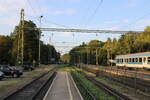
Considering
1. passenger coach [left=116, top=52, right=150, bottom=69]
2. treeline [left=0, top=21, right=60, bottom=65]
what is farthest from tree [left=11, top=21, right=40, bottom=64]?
passenger coach [left=116, top=52, right=150, bottom=69]

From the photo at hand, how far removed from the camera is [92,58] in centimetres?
12475

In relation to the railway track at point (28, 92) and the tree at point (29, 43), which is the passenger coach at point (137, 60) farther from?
the tree at point (29, 43)

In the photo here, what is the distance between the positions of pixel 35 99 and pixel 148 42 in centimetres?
7655

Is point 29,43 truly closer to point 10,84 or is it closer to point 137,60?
point 137,60

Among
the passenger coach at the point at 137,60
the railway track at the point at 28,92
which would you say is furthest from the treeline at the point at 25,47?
the railway track at the point at 28,92

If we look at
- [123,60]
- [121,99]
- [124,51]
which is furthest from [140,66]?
[124,51]

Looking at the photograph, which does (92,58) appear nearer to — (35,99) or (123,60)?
(123,60)

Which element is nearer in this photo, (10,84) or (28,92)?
(28,92)

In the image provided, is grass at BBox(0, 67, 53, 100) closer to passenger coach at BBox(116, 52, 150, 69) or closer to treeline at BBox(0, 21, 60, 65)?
passenger coach at BBox(116, 52, 150, 69)

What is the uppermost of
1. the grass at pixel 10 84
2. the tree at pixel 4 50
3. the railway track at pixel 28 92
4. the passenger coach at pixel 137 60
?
the tree at pixel 4 50

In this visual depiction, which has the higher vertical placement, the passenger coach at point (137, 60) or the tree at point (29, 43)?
the tree at point (29, 43)

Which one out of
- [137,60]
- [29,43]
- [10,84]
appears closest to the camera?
[10,84]

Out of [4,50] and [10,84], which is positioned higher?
[4,50]

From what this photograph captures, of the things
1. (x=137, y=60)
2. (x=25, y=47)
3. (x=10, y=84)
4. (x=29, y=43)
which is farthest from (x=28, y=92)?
(x=29, y=43)
